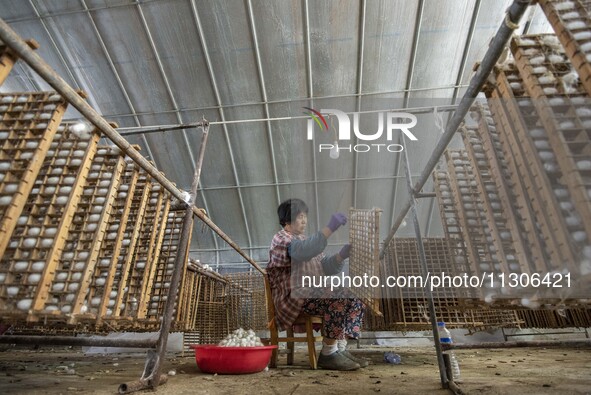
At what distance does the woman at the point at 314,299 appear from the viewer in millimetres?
2779

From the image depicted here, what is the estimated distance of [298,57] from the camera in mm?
7344

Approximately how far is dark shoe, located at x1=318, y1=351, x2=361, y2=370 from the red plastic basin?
0.56 metres

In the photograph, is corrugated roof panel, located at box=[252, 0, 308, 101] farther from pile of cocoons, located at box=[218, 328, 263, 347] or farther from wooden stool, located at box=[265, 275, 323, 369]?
pile of cocoons, located at box=[218, 328, 263, 347]

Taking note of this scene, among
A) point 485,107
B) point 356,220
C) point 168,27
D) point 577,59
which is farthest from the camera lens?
point 168,27

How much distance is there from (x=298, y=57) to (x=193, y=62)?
2.29 m

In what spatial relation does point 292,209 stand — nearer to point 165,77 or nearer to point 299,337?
point 299,337

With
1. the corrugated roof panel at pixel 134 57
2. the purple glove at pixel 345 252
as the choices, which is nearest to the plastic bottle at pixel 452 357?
the purple glove at pixel 345 252

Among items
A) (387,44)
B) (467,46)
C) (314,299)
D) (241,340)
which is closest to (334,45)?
(387,44)

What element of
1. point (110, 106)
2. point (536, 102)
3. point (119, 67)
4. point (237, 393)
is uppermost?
point (119, 67)

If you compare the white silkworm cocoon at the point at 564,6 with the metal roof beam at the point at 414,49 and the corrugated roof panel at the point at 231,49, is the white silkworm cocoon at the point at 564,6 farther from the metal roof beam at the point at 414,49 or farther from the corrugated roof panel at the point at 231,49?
the corrugated roof panel at the point at 231,49

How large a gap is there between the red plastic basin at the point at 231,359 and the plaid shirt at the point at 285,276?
393mm

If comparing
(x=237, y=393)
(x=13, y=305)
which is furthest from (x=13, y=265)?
(x=237, y=393)

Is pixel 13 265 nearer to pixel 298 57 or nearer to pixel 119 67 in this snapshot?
pixel 298 57

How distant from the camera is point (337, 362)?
2764 mm
